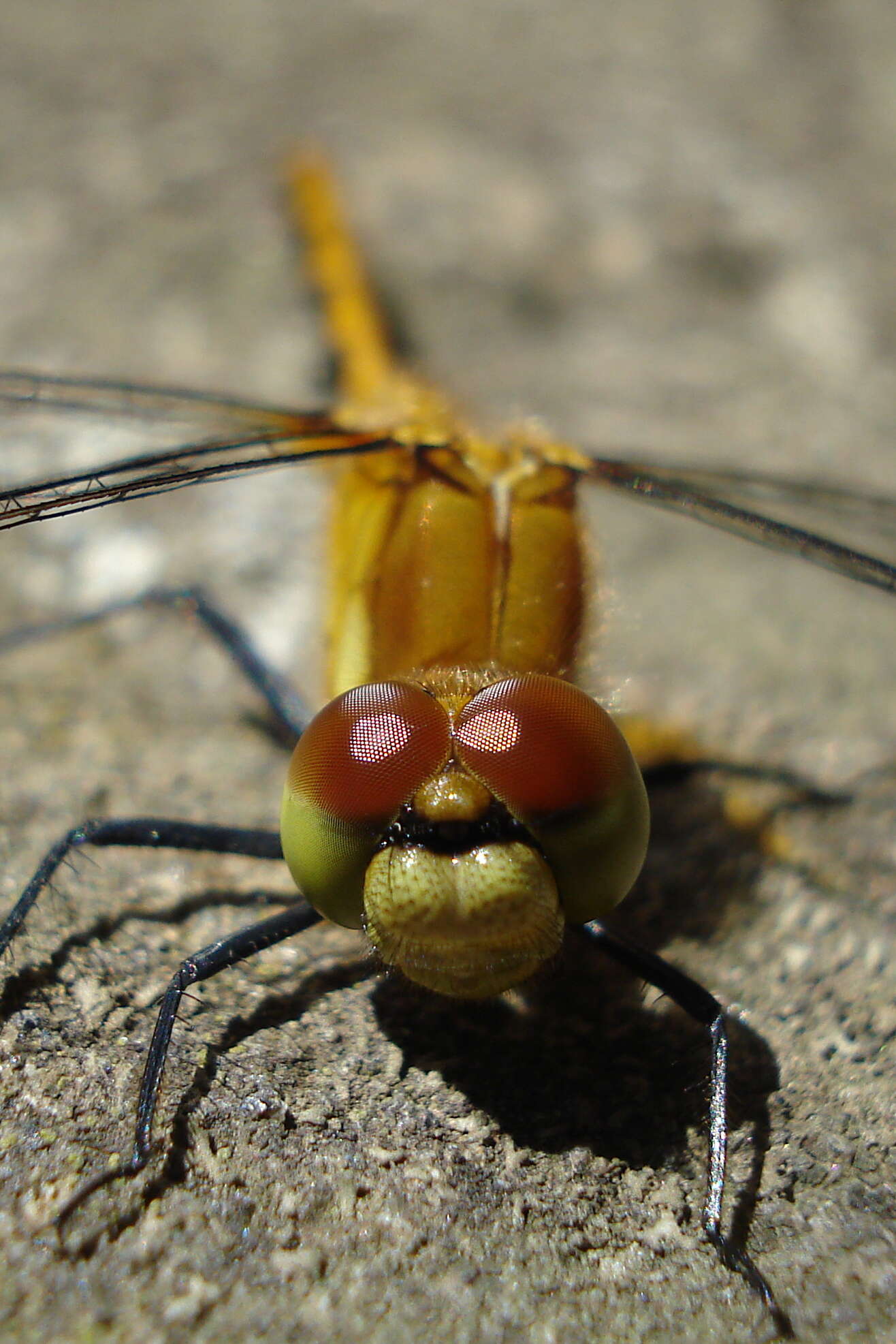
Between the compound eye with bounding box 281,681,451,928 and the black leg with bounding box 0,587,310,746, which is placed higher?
the compound eye with bounding box 281,681,451,928

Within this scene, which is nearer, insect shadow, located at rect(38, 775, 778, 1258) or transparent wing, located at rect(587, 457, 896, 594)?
insect shadow, located at rect(38, 775, 778, 1258)

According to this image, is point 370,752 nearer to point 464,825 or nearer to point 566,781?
point 464,825

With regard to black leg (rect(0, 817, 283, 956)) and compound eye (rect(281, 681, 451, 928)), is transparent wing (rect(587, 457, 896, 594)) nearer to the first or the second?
compound eye (rect(281, 681, 451, 928))

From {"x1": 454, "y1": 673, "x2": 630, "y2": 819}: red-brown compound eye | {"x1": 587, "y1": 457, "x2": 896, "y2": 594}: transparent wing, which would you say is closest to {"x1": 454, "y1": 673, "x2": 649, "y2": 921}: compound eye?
{"x1": 454, "y1": 673, "x2": 630, "y2": 819}: red-brown compound eye

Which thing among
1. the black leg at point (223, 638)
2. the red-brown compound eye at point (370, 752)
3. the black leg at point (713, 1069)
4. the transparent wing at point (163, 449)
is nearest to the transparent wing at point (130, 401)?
the transparent wing at point (163, 449)

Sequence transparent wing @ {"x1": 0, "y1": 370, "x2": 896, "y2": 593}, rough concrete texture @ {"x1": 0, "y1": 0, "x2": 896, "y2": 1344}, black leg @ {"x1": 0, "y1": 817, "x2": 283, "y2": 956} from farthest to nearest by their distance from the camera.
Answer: black leg @ {"x1": 0, "y1": 817, "x2": 283, "y2": 956} → transparent wing @ {"x1": 0, "y1": 370, "x2": 896, "y2": 593} → rough concrete texture @ {"x1": 0, "y1": 0, "x2": 896, "y2": 1344}

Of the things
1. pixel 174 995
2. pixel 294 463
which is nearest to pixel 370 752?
pixel 174 995

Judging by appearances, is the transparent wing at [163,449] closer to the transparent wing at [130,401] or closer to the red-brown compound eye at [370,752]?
the transparent wing at [130,401]
